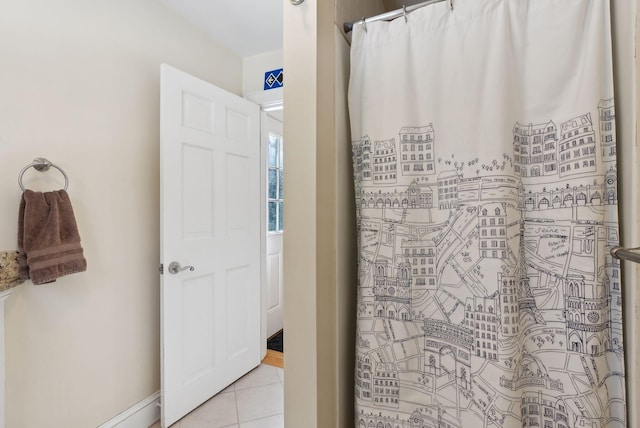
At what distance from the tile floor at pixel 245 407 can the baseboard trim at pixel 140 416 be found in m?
0.05

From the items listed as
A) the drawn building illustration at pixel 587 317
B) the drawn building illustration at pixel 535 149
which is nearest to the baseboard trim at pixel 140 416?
the drawn building illustration at pixel 587 317

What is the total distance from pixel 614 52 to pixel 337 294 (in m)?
0.96

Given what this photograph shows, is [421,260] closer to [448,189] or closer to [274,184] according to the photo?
[448,189]

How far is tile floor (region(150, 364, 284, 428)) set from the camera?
1.64m

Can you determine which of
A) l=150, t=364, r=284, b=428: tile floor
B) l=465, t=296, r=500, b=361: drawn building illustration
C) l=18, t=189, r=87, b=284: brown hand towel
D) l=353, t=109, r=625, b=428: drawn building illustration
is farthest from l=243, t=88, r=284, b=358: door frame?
l=465, t=296, r=500, b=361: drawn building illustration

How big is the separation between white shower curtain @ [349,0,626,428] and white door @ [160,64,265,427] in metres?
1.15

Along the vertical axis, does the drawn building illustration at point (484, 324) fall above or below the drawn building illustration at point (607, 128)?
below

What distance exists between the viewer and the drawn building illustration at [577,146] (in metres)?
0.70

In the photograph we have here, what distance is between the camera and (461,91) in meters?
0.83

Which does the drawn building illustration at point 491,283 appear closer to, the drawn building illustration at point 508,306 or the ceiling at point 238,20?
the drawn building illustration at point 508,306

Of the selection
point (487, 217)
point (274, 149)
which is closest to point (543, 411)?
point (487, 217)

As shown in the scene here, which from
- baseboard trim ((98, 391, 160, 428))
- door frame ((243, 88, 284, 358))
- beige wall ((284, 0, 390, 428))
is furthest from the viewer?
door frame ((243, 88, 284, 358))

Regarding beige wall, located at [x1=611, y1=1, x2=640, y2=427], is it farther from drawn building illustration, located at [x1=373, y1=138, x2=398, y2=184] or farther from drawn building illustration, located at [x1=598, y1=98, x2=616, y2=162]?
drawn building illustration, located at [x1=373, y1=138, x2=398, y2=184]

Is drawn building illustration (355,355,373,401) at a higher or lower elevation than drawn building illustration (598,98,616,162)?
lower
